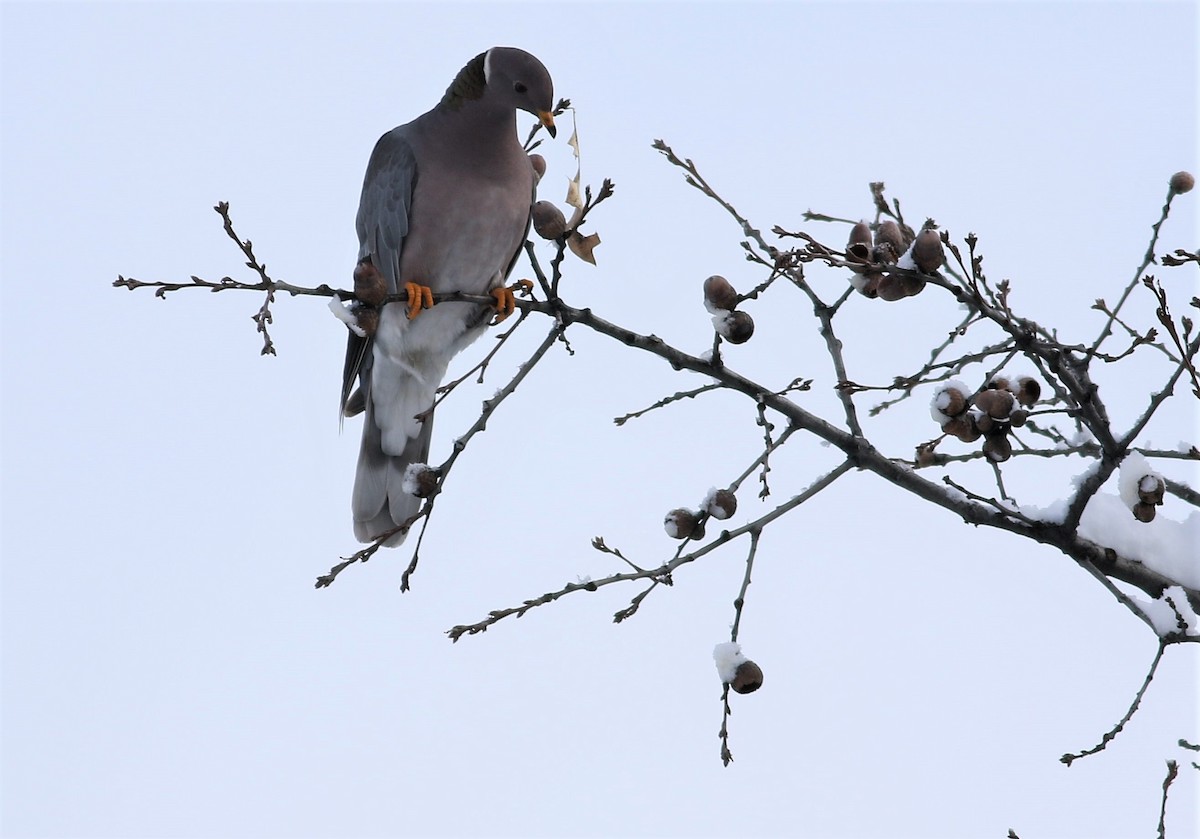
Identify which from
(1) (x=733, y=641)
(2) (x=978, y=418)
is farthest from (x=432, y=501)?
(2) (x=978, y=418)

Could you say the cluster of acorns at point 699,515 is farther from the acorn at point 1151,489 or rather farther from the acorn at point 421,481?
the acorn at point 1151,489

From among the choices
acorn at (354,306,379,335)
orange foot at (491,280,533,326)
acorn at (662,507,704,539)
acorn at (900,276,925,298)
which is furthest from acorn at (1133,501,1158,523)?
orange foot at (491,280,533,326)

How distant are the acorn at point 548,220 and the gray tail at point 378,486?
81.8 inches

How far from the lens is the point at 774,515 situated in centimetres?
258

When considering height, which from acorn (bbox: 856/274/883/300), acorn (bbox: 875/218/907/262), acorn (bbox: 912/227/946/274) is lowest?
acorn (bbox: 912/227/946/274)

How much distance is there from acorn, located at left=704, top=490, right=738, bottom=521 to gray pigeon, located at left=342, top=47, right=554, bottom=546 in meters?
1.60

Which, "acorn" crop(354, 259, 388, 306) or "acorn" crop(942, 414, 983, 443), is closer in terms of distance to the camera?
"acorn" crop(942, 414, 983, 443)

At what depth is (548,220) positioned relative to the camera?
108 inches

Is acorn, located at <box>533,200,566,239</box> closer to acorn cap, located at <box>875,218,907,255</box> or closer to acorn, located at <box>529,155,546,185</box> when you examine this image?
acorn cap, located at <box>875,218,907,255</box>

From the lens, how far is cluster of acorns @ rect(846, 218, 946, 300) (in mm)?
2314

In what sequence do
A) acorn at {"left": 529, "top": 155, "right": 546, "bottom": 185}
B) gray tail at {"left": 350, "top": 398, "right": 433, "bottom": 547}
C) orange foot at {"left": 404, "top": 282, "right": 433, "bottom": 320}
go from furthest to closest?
1. gray tail at {"left": 350, "top": 398, "right": 433, "bottom": 547}
2. acorn at {"left": 529, "top": 155, "right": 546, "bottom": 185}
3. orange foot at {"left": 404, "top": 282, "right": 433, "bottom": 320}

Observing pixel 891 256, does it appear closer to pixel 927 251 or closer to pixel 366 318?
pixel 927 251

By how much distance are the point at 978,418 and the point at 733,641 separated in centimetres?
73

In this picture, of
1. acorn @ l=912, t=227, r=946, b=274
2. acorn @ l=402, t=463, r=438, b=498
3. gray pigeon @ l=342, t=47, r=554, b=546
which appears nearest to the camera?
acorn @ l=912, t=227, r=946, b=274
